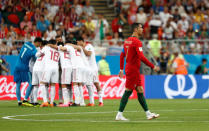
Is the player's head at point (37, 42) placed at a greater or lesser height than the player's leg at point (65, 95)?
greater

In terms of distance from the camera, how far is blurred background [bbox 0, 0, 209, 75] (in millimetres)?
26734

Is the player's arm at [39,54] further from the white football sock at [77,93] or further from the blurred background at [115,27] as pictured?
the blurred background at [115,27]

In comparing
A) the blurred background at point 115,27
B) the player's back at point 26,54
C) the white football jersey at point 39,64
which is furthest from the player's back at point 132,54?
the blurred background at point 115,27

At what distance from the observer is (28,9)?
87.9ft

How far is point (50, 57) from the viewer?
19.5 metres

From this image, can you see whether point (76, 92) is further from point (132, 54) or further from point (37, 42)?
point (132, 54)

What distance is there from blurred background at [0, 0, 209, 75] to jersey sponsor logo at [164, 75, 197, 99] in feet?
5.74

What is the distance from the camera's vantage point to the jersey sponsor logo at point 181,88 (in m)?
26.9

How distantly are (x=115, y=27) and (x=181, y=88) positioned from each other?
6587mm

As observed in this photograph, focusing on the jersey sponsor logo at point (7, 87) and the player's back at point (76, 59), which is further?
the jersey sponsor logo at point (7, 87)

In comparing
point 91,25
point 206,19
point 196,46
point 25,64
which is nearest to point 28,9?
point 91,25

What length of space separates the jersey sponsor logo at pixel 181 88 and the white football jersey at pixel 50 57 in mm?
8939

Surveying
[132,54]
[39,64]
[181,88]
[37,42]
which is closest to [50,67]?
[39,64]

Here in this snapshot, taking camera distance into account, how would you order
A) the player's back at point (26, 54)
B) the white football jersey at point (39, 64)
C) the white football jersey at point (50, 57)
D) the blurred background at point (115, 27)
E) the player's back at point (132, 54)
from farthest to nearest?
1. the blurred background at point (115, 27)
2. the player's back at point (26, 54)
3. the white football jersey at point (39, 64)
4. the white football jersey at point (50, 57)
5. the player's back at point (132, 54)
